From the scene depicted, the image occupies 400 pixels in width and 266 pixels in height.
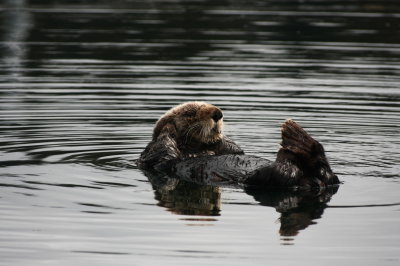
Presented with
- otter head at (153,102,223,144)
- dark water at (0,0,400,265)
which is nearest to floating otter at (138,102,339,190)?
otter head at (153,102,223,144)

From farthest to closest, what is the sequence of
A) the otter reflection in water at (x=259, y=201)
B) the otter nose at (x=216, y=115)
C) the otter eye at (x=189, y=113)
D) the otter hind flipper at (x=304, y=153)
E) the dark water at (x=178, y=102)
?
the otter eye at (x=189, y=113) → the otter nose at (x=216, y=115) → the otter hind flipper at (x=304, y=153) → the otter reflection in water at (x=259, y=201) → the dark water at (x=178, y=102)

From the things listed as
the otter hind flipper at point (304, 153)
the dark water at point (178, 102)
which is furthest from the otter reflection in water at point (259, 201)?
the otter hind flipper at point (304, 153)

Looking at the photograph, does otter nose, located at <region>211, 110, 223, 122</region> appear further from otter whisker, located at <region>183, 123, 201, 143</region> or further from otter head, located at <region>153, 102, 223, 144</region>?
otter whisker, located at <region>183, 123, 201, 143</region>

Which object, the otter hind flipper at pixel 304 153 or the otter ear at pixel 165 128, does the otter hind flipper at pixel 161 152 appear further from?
the otter hind flipper at pixel 304 153

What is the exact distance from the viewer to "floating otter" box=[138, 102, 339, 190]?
668cm

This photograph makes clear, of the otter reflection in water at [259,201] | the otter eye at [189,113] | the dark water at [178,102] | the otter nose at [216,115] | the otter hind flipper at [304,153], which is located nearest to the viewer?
the dark water at [178,102]

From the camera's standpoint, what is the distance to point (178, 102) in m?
11.4

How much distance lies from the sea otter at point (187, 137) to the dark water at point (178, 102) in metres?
0.22

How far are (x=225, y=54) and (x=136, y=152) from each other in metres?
7.48

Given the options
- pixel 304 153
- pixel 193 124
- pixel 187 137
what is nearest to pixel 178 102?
pixel 187 137

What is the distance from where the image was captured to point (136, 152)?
335 inches

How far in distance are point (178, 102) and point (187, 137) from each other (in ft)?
12.6

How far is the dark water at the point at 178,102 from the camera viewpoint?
553cm

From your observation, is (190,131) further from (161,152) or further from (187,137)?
(161,152)
